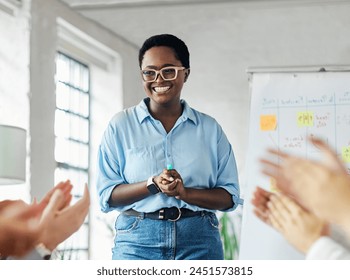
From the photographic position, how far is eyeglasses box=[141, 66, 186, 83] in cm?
332

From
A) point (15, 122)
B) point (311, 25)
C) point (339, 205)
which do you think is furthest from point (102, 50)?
point (339, 205)

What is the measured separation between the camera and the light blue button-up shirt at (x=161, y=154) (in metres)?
3.30

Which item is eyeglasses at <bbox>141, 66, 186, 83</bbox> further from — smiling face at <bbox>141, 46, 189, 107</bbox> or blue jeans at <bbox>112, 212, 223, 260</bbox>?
blue jeans at <bbox>112, 212, 223, 260</bbox>

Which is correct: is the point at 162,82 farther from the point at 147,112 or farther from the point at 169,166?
the point at 169,166

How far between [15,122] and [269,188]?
56.3 inches

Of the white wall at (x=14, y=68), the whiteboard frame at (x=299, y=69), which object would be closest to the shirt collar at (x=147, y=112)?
the whiteboard frame at (x=299, y=69)

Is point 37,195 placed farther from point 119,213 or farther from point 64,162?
point 119,213

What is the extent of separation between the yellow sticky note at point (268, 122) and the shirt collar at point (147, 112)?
0.40 meters

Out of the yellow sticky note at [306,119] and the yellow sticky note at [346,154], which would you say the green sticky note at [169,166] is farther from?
the yellow sticky note at [346,154]

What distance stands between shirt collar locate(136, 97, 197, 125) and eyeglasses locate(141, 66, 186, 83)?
0.11 m

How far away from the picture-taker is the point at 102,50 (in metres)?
4.17

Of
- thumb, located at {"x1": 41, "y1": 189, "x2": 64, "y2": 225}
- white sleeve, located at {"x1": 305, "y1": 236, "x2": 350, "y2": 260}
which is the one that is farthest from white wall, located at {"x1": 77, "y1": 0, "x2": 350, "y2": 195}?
white sleeve, located at {"x1": 305, "y1": 236, "x2": 350, "y2": 260}

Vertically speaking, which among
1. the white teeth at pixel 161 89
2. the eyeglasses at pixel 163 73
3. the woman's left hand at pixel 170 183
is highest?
the eyeglasses at pixel 163 73

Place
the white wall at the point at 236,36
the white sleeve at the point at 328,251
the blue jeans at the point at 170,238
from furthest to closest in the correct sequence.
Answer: the white wall at the point at 236,36 < the blue jeans at the point at 170,238 < the white sleeve at the point at 328,251
